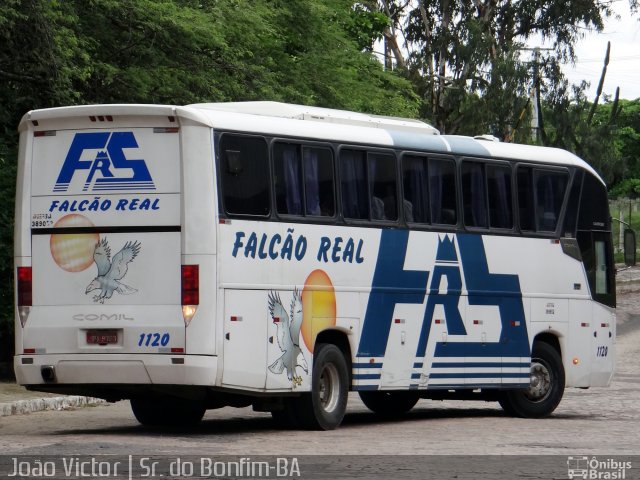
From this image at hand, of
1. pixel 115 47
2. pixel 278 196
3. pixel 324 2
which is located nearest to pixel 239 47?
pixel 115 47

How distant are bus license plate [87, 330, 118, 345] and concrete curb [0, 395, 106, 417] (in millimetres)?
3917

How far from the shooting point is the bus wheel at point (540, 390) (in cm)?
1867

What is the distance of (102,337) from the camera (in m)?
14.2

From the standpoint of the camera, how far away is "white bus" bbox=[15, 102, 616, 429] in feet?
45.9

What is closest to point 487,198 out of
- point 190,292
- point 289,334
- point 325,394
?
point 325,394

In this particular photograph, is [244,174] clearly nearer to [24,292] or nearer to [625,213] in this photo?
[24,292]

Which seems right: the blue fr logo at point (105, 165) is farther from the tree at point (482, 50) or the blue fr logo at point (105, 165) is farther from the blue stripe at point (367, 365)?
the tree at point (482, 50)

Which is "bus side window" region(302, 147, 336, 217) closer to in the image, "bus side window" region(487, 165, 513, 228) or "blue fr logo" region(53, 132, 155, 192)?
"blue fr logo" region(53, 132, 155, 192)

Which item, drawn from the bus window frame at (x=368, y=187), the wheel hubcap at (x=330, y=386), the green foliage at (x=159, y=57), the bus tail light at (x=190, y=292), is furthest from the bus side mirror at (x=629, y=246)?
the bus tail light at (x=190, y=292)

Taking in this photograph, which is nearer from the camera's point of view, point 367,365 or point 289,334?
point 289,334

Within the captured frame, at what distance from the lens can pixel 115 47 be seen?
25000 mm

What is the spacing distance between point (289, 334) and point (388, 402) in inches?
177

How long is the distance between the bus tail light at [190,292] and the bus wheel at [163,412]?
2.33m

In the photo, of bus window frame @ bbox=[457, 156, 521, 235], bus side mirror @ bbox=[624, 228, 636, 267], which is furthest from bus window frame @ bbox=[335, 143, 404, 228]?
bus side mirror @ bbox=[624, 228, 636, 267]
